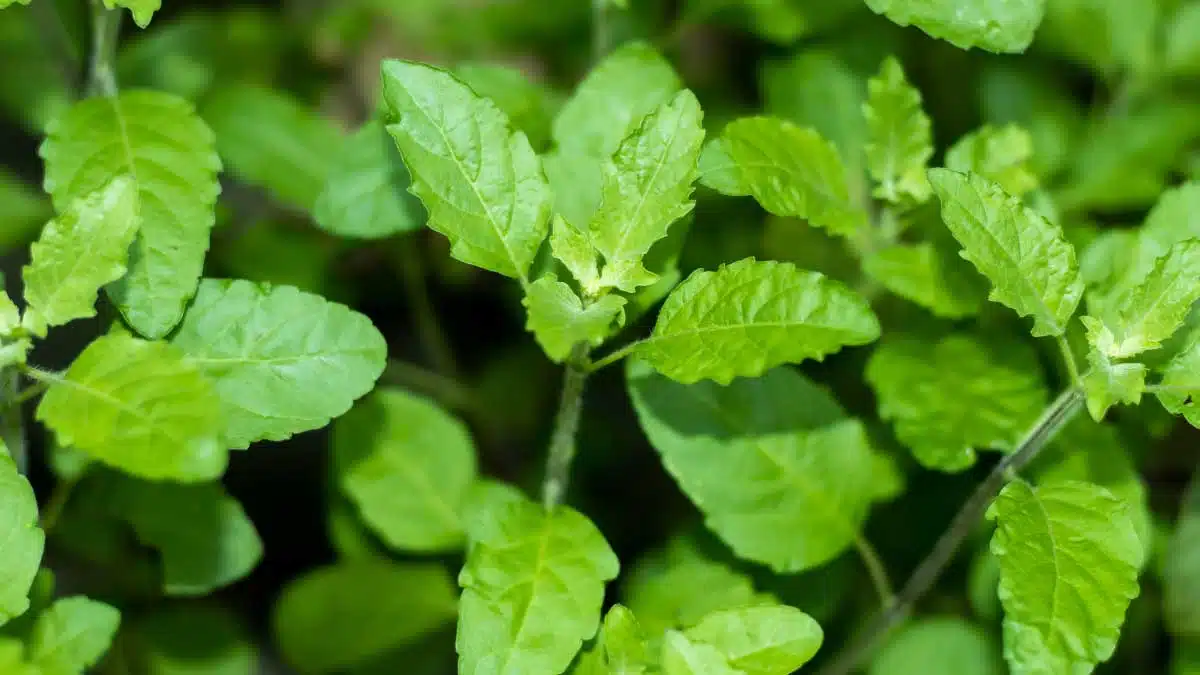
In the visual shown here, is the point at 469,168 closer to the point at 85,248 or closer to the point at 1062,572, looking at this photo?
the point at 85,248

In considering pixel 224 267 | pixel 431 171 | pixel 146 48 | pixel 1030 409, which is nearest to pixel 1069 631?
pixel 1030 409

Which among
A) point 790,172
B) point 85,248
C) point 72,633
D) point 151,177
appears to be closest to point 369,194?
point 151,177

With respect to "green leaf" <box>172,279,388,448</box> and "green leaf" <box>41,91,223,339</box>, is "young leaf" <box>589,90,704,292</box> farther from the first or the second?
"green leaf" <box>41,91,223,339</box>

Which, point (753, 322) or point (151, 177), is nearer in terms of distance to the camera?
point (753, 322)

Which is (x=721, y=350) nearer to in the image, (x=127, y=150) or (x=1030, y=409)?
(x=1030, y=409)

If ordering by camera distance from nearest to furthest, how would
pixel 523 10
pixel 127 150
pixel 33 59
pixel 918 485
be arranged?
pixel 127 150 → pixel 918 485 → pixel 33 59 → pixel 523 10

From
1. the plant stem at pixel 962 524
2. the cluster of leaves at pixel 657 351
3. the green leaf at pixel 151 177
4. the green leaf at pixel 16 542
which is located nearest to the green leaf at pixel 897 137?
the cluster of leaves at pixel 657 351
